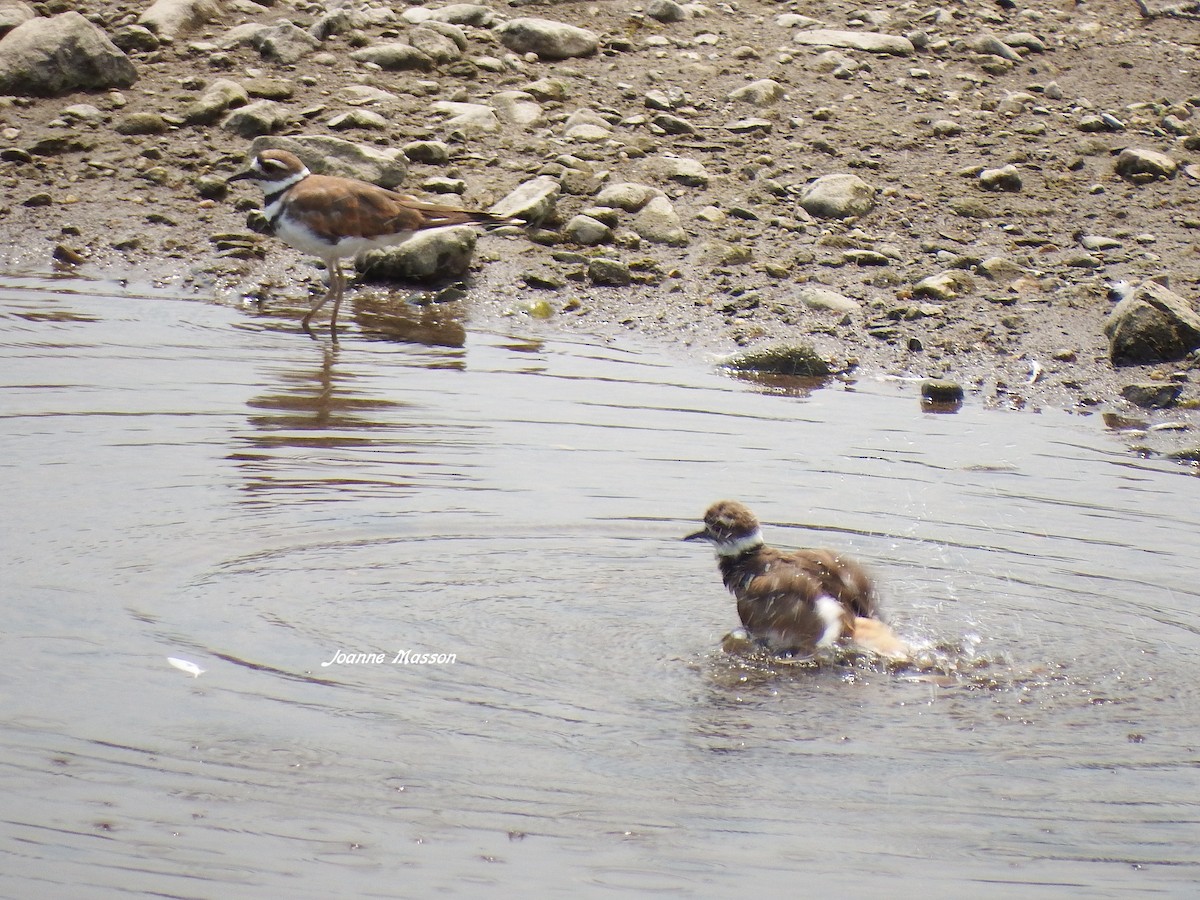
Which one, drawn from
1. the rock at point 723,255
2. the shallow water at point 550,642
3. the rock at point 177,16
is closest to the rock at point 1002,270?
the rock at point 723,255

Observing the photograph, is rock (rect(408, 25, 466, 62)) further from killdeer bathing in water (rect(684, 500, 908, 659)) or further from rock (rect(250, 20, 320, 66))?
killdeer bathing in water (rect(684, 500, 908, 659))

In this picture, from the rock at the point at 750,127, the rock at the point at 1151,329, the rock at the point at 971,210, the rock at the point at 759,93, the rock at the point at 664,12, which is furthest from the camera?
the rock at the point at 664,12

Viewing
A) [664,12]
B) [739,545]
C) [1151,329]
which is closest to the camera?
[739,545]

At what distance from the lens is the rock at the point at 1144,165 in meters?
12.2

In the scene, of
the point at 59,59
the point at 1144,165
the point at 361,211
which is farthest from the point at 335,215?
the point at 1144,165

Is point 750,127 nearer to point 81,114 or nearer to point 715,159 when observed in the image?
point 715,159

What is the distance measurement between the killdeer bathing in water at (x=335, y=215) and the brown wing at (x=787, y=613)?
5.16 metres

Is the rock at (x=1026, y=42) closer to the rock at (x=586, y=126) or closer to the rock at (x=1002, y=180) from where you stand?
the rock at (x=1002, y=180)

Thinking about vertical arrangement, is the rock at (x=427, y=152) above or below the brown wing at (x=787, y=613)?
below

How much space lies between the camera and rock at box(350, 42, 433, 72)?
14.2 metres

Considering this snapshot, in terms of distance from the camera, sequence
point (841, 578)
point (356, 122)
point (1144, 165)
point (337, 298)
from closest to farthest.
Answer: point (841, 578) → point (337, 298) → point (1144, 165) → point (356, 122)

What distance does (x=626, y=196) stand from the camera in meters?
12.2

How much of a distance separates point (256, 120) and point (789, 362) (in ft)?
18.3

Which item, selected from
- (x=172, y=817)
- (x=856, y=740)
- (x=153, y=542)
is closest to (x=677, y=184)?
(x=153, y=542)
